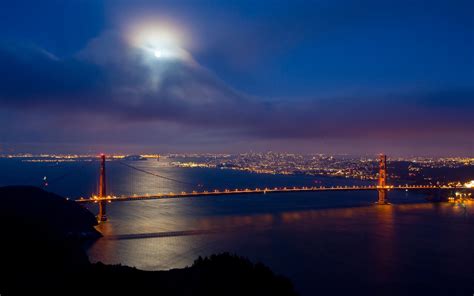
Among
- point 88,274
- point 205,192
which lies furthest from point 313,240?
point 88,274

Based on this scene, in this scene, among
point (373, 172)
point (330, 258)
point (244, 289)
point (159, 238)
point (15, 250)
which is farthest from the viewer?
point (373, 172)

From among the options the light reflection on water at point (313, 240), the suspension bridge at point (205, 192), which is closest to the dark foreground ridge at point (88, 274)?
the light reflection on water at point (313, 240)

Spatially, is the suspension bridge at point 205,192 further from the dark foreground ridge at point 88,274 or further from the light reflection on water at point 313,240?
the dark foreground ridge at point 88,274

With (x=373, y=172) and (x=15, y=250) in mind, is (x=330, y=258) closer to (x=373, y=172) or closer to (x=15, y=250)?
(x=15, y=250)

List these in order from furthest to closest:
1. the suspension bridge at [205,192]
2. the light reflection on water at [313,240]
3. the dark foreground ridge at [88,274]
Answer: the suspension bridge at [205,192] < the light reflection on water at [313,240] < the dark foreground ridge at [88,274]

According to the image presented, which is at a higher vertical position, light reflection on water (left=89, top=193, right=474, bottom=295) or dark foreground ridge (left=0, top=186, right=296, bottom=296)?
dark foreground ridge (left=0, top=186, right=296, bottom=296)

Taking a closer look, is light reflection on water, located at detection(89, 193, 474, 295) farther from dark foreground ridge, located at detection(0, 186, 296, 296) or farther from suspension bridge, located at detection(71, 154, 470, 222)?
dark foreground ridge, located at detection(0, 186, 296, 296)

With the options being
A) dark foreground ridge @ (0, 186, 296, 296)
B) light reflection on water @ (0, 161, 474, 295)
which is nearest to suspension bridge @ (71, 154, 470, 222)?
light reflection on water @ (0, 161, 474, 295)

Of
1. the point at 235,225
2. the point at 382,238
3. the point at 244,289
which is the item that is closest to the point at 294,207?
the point at 235,225
